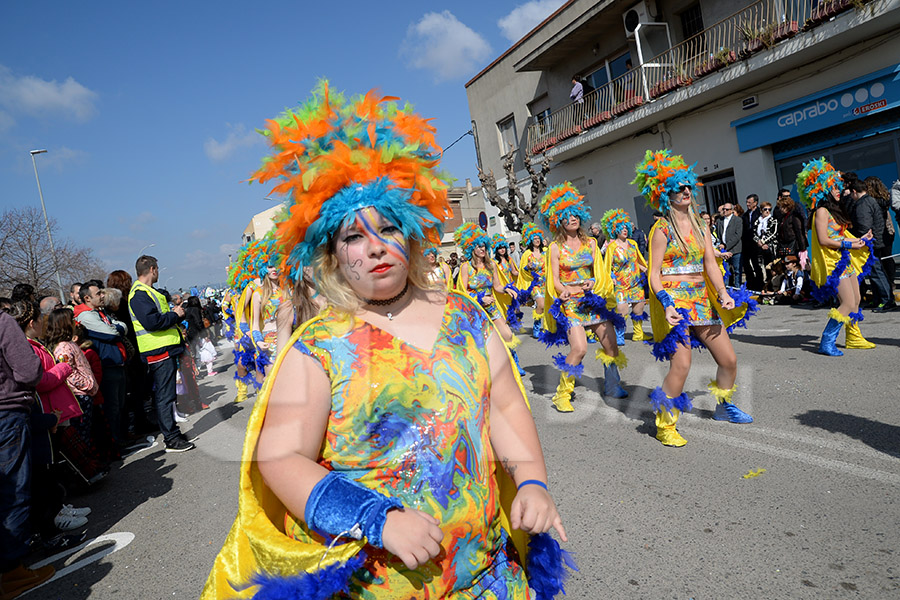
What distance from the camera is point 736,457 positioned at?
424 centimetres

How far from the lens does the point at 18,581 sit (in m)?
3.88

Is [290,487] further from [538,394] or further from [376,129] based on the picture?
[538,394]

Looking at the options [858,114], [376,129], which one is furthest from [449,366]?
[858,114]

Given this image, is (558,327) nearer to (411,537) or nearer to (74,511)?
(74,511)

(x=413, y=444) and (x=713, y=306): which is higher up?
(x=413, y=444)

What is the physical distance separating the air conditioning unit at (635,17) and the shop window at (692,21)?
973 mm

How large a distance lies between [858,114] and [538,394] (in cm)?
1052

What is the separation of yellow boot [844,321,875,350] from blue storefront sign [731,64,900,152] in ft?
25.2

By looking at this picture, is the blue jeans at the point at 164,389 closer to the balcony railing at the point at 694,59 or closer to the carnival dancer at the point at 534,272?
the carnival dancer at the point at 534,272

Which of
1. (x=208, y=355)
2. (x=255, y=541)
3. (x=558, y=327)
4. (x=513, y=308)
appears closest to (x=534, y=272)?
(x=513, y=308)

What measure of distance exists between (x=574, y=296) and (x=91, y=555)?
4651mm

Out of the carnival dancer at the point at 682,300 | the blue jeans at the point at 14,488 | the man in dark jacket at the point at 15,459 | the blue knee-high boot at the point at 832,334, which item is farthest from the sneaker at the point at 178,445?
the blue knee-high boot at the point at 832,334

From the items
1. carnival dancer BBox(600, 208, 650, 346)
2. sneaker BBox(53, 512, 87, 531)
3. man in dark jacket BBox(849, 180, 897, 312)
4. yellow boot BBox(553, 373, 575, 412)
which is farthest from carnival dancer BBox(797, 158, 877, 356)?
sneaker BBox(53, 512, 87, 531)

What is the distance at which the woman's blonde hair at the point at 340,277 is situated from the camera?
1699 millimetres
